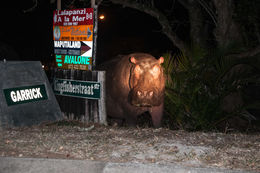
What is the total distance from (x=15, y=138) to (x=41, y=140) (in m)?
0.55

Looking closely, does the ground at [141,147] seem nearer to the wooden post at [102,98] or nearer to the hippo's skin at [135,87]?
the hippo's skin at [135,87]

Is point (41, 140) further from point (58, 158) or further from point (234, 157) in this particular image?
point (234, 157)

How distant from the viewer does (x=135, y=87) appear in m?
7.83

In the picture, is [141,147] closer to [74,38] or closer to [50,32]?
[74,38]

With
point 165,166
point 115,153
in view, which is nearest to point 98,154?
point 115,153

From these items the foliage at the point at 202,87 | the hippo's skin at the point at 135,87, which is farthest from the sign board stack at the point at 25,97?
the foliage at the point at 202,87

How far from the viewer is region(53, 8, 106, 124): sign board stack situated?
8.46 metres

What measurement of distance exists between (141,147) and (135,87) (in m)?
2.60

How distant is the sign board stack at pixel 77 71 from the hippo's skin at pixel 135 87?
54cm

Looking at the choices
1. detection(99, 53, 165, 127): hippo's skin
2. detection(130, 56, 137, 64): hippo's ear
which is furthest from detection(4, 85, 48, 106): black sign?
detection(130, 56, 137, 64): hippo's ear

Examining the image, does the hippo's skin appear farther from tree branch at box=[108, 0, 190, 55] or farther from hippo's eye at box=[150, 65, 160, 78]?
tree branch at box=[108, 0, 190, 55]

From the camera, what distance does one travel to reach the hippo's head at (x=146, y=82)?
25.0ft

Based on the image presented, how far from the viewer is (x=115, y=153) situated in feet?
16.8

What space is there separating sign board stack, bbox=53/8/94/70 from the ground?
2.69 meters
